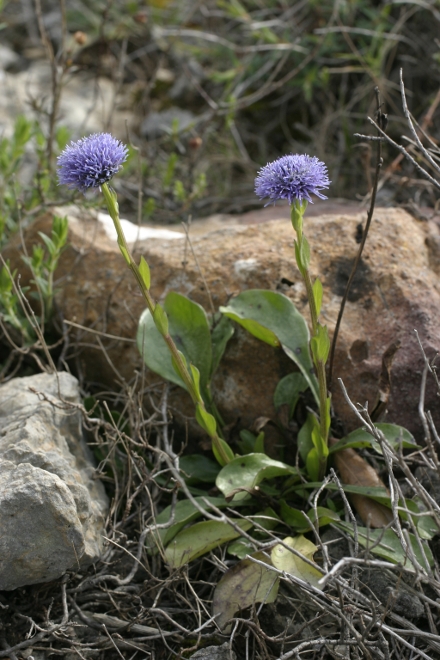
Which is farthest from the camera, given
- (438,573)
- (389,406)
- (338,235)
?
(338,235)

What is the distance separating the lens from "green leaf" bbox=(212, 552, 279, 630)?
198cm

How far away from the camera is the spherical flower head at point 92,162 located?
174 centimetres

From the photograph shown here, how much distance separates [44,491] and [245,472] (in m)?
0.65

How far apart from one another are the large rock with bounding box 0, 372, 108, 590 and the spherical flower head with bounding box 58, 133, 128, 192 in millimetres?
769

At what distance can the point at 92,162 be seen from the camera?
1.74 meters

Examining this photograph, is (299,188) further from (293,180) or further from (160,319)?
(160,319)

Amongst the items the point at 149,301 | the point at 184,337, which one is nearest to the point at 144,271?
the point at 149,301

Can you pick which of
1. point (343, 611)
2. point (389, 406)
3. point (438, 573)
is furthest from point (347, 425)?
point (343, 611)

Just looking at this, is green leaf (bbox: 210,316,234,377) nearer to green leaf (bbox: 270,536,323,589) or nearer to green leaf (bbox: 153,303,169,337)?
green leaf (bbox: 153,303,169,337)

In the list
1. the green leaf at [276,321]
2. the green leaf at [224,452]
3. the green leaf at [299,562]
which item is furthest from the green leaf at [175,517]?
the green leaf at [276,321]

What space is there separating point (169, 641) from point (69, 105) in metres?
4.43

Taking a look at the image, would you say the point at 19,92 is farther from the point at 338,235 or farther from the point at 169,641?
the point at 169,641

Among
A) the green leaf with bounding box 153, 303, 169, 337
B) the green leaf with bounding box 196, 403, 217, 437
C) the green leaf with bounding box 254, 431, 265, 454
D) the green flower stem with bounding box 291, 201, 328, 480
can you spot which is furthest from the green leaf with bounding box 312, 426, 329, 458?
the green leaf with bounding box 153, 303, 169, 337

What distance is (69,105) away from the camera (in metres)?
5.29
